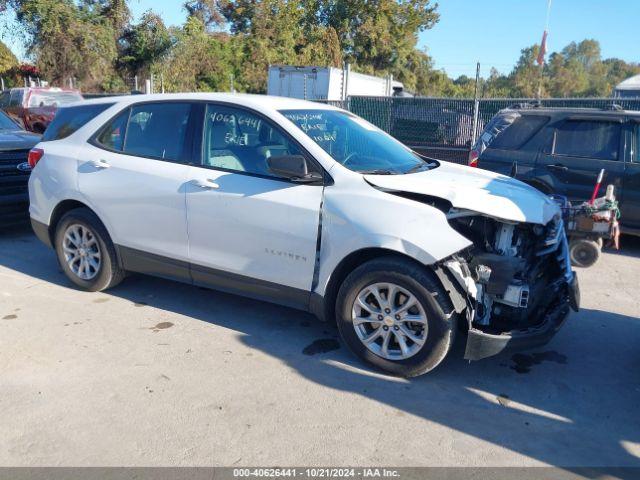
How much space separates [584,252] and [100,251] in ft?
17.2

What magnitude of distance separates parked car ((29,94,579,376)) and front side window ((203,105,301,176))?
12 millimetres

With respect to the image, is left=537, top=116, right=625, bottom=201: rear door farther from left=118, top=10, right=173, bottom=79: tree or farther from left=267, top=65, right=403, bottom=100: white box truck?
left=118, top=10, right=173, bottom=79: tree

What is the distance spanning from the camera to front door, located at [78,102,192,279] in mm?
4762

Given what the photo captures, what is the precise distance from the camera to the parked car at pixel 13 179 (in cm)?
723

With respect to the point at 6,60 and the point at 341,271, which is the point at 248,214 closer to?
the point at 341,271

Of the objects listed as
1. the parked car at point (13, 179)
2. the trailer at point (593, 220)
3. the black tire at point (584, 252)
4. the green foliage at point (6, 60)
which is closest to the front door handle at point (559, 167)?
the trailer at point (593, 220)

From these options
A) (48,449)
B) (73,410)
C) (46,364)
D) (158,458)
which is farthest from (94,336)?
(158,458)

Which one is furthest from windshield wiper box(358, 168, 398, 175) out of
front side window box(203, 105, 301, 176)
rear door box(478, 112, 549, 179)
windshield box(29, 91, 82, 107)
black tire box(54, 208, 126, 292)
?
windshield box(29, 91, 82, 107)

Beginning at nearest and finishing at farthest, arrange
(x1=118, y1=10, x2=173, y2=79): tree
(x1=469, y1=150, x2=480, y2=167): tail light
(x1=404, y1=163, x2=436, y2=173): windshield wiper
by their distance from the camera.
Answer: (x1=404, y1=163, x2=436, y2=173): windshield wiper
(x1=469, y1=150, x2=480, y2=167): tail light
(x1=118, y1=10, x2=173, y2=79): tree

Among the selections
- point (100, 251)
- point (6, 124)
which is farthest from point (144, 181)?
point (6, 124)

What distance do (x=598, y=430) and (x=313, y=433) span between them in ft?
5.47

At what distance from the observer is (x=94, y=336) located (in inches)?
180

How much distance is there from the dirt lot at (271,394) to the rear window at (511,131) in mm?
2995

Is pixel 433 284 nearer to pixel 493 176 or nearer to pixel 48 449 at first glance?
pixel 493 176
